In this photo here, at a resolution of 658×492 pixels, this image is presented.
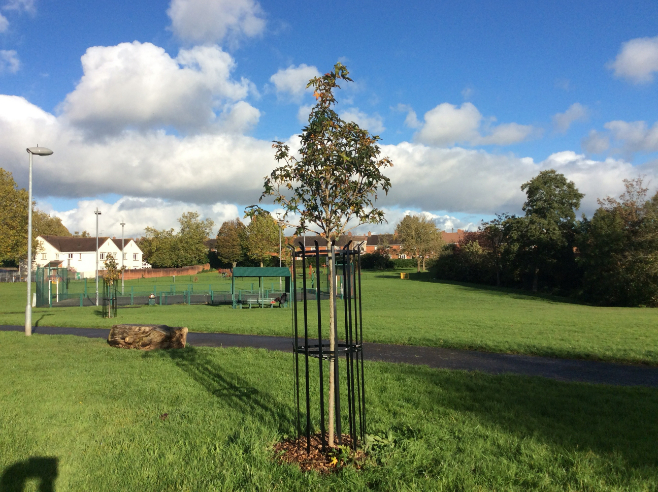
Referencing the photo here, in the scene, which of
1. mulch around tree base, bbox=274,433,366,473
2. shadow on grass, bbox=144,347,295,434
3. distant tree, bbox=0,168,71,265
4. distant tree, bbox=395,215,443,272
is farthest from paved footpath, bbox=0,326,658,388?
distant tree, bbox=395,215,443,272

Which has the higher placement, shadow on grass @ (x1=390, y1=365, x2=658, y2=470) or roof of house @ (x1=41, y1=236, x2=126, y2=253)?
roof of house @ (x1=41, y1=236, x2=126, y2=253)

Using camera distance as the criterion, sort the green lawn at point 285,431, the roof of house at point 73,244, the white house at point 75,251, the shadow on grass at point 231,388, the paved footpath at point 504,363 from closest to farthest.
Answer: the green lawn at point 285,431 < the shadow on grass at point 231,388 < the paved footpath at point 504,363 < the white house at point 75,251 < the roof of house at point 73,244

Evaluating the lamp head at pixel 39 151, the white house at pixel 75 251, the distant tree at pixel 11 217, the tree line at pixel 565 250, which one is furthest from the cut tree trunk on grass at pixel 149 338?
the white house at pixel 75 251

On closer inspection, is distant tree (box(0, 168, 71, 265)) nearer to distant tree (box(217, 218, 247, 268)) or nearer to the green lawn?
distant tree (box(217, 218, 247, 268))

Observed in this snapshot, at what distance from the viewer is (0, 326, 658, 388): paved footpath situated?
875 centimetres

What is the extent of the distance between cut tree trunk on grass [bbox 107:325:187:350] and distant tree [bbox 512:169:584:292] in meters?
38.7

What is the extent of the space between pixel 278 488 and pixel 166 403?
123 inches

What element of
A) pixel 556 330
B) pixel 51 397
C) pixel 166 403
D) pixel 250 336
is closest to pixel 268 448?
pixel 166 403

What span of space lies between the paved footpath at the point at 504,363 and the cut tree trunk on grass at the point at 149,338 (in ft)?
3.86

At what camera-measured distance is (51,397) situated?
6711 millimetres

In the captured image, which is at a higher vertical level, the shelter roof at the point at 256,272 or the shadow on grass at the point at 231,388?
the shelter roof at the point at 256,272

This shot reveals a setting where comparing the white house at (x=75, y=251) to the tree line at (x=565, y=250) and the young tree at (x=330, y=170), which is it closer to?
the tree line at (x=565, y=250)

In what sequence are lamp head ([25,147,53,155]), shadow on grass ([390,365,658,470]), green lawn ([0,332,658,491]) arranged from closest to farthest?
green lawn ([0,332,658,491]) < shadow on grass ([390,365,658,470]) < lamp head ([25,147,53,155])

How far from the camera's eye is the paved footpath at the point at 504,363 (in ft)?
28.7
